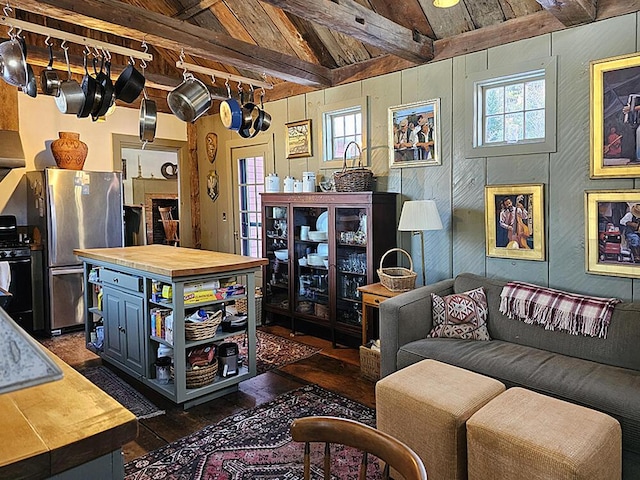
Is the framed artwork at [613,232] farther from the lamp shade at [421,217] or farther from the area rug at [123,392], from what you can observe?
the area rug at [123,392]

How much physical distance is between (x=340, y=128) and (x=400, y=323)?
2406 millimetres

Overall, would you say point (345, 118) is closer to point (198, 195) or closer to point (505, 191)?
point (505, 191)

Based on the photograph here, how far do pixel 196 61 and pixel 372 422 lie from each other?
4751 mm

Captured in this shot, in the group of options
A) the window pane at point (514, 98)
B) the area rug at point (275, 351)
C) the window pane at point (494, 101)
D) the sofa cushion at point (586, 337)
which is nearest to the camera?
the sofa cushion at point (586, 337)

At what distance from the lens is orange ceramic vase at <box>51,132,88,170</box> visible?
15.9 feet

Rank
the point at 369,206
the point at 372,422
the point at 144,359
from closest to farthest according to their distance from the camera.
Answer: the point at 372,422 < the point at 144,359 < the point at 369,206

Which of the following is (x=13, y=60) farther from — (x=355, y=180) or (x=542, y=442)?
(x=542, y=442)

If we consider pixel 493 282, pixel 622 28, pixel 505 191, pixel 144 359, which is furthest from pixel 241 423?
pixel 622 28

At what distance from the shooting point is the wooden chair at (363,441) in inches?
43.6

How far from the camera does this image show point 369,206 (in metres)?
3.97

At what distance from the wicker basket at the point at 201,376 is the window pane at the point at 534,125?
277 centimetres

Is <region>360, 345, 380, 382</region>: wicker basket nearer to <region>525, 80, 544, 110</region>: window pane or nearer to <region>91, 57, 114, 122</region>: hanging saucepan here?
<region>525, 80, 544, 110</region>: window pane

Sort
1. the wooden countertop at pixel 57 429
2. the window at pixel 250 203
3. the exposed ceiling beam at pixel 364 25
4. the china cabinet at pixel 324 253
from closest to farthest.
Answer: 1. the wooden countertop at pixel 57 429
2. the exposed ceiling beam at pixel 364 25
3. the china cabinet at pixel 324 253
4. the window at pixel 250 203

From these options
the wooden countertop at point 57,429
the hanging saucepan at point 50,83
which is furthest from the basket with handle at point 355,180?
the wooden countertop at point 57,429
